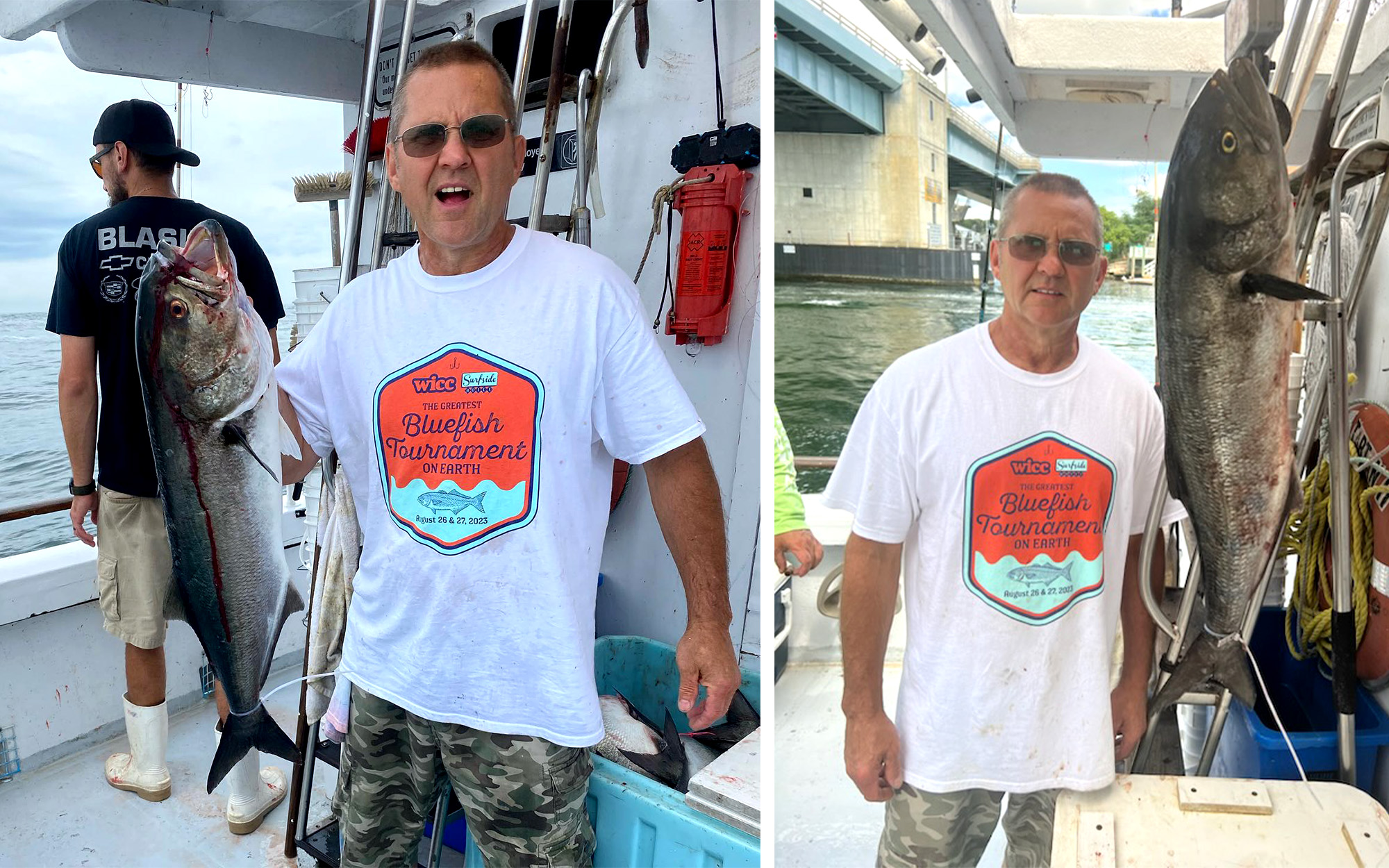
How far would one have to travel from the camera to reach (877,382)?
47.9 inches

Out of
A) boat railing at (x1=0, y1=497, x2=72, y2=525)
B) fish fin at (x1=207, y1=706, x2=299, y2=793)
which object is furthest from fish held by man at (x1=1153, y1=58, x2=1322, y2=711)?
boat railing at (x1=0, y1=497, x2=72, y2=525)

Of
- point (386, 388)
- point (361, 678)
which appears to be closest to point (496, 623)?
point (361, 678)

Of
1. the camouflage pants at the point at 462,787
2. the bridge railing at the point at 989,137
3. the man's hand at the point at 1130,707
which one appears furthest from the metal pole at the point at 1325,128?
the camouflage pants at the point at 462,787

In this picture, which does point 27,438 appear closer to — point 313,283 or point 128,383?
point 313,283

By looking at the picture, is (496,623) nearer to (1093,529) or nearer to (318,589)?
(318,589)

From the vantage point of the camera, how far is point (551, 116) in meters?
1.97

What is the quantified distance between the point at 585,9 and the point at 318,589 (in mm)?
1820

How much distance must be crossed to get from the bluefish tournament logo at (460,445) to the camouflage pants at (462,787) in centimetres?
31

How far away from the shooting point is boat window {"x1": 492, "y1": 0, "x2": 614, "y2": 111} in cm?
264

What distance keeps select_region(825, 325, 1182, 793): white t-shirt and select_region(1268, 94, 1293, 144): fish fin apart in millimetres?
295

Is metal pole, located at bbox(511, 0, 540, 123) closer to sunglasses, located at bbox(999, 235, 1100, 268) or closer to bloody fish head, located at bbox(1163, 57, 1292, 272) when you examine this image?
sunglasses, located at bbox(999, 235, 1100, 268)

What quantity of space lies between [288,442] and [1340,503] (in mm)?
1478

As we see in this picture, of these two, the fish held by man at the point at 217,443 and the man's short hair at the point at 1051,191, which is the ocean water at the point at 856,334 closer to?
the man's short hair at the point at 1051,191

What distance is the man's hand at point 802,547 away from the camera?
1.31 m
